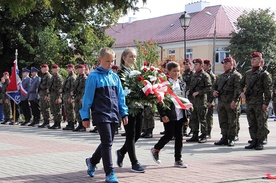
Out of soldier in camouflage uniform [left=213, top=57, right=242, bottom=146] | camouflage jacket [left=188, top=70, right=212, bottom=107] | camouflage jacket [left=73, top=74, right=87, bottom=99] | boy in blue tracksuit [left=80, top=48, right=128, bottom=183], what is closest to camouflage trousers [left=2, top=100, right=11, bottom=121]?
camouflage jacket [left=73, top=74, right=87, bottom=99]

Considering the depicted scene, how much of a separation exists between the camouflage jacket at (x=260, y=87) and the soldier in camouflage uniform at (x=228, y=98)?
47cm

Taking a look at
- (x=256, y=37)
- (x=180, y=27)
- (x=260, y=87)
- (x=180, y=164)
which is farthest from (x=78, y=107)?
(x=180, y=27)

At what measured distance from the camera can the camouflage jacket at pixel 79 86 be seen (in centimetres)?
1627

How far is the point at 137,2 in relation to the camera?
782 cm

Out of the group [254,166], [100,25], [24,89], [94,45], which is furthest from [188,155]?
[100,25]

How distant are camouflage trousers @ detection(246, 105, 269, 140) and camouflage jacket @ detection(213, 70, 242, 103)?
1.78ft

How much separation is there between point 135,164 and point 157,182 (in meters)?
0.85

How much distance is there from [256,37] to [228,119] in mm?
39710

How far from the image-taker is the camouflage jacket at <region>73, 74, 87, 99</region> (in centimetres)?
1627

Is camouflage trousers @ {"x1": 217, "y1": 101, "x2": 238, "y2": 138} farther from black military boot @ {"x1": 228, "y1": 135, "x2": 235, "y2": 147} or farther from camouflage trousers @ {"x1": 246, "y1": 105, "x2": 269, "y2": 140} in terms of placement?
camouflage trousers @ {"x1": 246, "y1": 105, "x2": 269, "y2": 140}

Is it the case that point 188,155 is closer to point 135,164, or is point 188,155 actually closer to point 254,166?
point 254,166

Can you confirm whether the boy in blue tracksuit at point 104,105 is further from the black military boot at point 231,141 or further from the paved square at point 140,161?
the black military boot at point 231,141

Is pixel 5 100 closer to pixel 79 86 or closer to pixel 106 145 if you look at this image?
pixel 79 86

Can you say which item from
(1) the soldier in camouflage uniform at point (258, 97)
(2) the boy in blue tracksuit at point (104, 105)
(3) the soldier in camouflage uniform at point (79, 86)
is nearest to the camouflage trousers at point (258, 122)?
(1) the soldier in camouflage uniform at point (258, 97)
